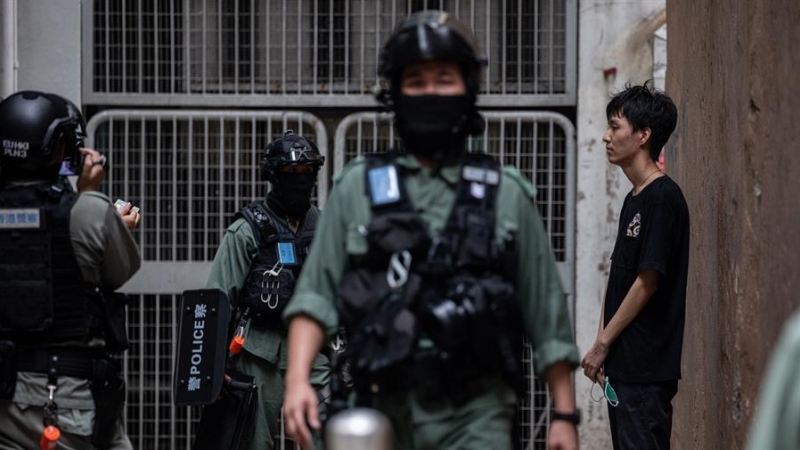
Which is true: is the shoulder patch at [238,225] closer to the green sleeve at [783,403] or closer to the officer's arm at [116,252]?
the officer's arm at [116,252]

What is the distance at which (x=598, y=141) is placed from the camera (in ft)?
33.8

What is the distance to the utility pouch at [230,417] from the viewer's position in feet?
25.5

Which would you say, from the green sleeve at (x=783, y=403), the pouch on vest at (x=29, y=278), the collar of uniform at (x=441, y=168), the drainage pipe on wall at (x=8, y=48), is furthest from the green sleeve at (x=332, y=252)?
the drainage pipe on wall at (x=8, y=48)

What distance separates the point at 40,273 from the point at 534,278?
1954 mm

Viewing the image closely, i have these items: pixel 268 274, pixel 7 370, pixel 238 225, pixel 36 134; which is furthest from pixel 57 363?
pixel 238 225

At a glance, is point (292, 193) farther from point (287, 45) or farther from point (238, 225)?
point (287, 45)

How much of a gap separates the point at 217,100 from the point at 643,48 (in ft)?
9.19

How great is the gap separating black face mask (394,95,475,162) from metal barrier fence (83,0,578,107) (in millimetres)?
5469

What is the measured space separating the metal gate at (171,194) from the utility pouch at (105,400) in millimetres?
4374

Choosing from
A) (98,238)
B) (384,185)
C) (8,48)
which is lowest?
(98,238)

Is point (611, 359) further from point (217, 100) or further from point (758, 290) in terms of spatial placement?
point (217, 100)

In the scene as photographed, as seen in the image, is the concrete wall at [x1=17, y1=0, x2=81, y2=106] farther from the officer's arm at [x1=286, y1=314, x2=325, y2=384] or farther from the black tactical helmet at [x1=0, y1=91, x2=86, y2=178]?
the officer's arm at [x1=286, y1=314, x2=325, y2=384]

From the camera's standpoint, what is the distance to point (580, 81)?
33.9ft

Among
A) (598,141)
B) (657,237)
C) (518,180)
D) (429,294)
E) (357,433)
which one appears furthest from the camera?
(598,141)
